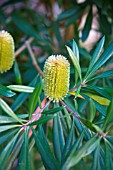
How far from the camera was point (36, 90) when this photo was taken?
1.52 ft

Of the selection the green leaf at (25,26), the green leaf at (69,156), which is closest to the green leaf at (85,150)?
the green leaf at (69,156)

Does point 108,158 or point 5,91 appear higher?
point 5,91

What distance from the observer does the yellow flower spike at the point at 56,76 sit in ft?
1.53

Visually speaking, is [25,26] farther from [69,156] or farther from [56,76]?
[69,156]

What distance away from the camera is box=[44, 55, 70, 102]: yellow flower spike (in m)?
0.47

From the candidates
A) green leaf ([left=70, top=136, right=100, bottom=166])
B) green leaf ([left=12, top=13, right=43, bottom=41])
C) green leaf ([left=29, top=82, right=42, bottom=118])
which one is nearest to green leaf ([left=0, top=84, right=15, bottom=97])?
green leaf ([left=29, top=82, right=42, bottom=118])

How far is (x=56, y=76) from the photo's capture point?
1.56 ft

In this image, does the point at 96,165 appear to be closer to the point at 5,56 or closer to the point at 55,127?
the point at 55,127

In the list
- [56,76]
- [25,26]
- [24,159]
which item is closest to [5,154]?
[24,159]

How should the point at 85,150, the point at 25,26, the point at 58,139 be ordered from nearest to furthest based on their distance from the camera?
the point at 85,150
the point at 58,139
the point at 25,26

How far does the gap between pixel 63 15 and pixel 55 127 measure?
45 cm

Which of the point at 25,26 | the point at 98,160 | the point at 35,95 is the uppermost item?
the point at 25,26

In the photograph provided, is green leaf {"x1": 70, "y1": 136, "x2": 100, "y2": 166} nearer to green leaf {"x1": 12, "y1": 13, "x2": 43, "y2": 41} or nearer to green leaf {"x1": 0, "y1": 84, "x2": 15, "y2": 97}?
green leaf {"x1": 0, "y1": 84, "x2": 15, "y2": 97}

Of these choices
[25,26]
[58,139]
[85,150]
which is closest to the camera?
[85,150]
